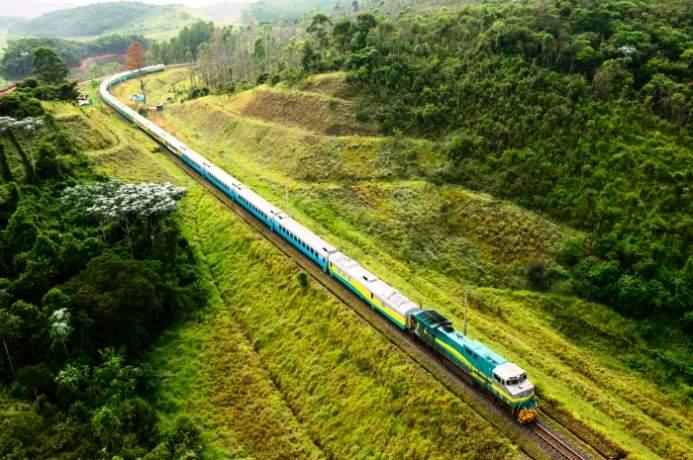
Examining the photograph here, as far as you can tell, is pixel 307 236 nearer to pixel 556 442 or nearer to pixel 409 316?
pixel 409 316

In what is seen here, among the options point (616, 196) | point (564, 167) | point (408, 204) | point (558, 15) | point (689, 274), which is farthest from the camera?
point (558, 15)

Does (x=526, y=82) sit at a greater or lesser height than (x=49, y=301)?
greater

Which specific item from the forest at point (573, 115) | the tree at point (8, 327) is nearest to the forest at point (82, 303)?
the tree at point (8, 327)

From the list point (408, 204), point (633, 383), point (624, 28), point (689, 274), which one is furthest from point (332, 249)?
point (624, 28)

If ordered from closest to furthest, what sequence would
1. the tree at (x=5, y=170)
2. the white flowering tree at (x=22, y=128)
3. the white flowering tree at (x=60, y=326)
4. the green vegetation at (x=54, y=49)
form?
the white flowering tree at (x=60, y=326)
the tree at (x=5, y=170)
the white flowering tree at (x=22, y=128)
the green vegetation at (x=54, y=49)

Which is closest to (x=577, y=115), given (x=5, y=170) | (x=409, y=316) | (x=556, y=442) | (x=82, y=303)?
(x=409, y=316)

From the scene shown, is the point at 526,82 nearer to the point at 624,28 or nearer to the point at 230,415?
the point at 624,28

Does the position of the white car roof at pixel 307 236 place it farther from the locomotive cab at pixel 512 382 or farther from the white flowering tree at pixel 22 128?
the white flowering tree at pixel 22 128
